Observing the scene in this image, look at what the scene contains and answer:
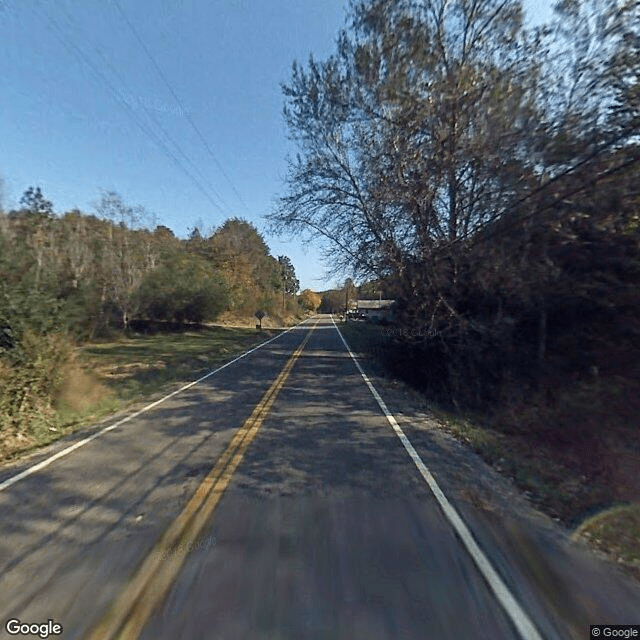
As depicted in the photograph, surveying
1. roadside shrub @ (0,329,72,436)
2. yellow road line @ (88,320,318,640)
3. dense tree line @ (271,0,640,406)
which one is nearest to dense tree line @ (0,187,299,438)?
roadside shrub @ (0,329,72,436)

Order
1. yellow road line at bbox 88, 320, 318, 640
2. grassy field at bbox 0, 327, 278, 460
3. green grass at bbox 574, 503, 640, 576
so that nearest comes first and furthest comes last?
1. yellow road line at bbox 88, 320, 318, 640
2. green grass at bbox 574, 503, 640, 576
3. grassy field at bbox 0, 327, 278, 460

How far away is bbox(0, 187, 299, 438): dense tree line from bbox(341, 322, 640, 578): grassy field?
840 cm

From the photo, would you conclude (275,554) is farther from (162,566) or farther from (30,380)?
(30,380)

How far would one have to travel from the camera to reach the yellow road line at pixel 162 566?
2592 millimetres

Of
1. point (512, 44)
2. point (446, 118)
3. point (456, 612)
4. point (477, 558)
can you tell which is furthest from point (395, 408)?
point (512, 44)

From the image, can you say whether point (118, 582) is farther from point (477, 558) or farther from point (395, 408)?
point (395, 408)

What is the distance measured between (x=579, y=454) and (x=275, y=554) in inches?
289

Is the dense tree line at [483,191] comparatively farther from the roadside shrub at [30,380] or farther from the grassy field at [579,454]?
the roadside shrub at [30,380]

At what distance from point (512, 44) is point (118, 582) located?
14.0 metres

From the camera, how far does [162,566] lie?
3.21 metres

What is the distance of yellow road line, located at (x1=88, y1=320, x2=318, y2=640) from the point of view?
2.59 m

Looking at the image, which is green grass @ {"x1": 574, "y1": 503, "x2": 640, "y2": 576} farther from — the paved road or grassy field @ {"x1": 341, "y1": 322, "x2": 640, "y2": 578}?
the paved road

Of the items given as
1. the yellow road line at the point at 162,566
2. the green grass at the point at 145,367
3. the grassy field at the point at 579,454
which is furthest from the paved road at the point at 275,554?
the green grass at the point at 145,367

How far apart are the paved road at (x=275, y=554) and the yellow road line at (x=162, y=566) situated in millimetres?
14
